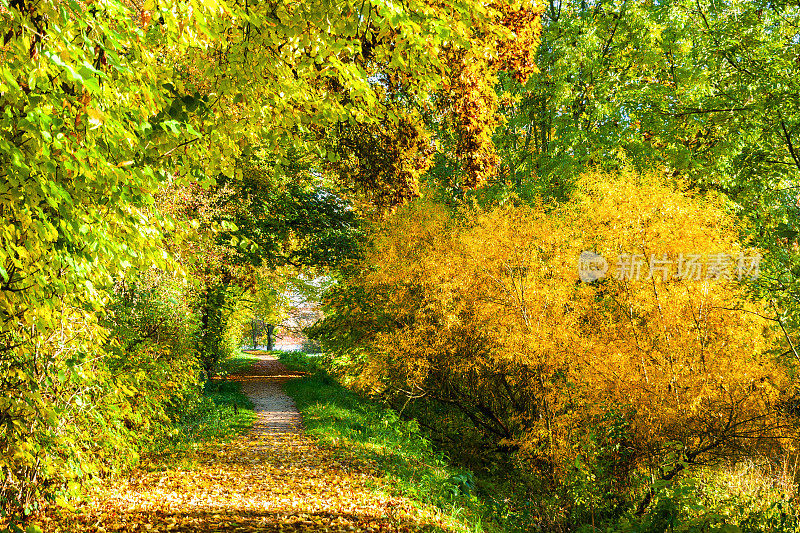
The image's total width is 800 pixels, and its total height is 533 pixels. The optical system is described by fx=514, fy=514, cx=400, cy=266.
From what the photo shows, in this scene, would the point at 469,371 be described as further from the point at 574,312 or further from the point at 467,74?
the point at 467,74

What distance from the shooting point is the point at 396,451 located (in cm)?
899

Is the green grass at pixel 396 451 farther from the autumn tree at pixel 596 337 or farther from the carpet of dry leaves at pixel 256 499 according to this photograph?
the autumn tree at pixel 596 337

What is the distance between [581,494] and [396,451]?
122 inches

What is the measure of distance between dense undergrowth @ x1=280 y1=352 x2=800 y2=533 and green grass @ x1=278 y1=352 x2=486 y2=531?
0.02 meters

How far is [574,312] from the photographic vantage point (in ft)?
29.9

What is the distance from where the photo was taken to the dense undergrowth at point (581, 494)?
6152 mm

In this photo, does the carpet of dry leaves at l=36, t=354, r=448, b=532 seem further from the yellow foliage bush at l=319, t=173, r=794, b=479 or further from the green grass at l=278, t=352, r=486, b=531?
the yellow foliage bush at l=319, t=173, r=794, b=479

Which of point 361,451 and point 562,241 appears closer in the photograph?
point 361,451

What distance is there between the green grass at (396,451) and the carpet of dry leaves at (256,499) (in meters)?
0.35

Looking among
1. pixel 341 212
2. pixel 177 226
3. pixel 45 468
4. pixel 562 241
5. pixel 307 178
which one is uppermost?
pixel 307 178

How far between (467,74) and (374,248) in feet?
22.8

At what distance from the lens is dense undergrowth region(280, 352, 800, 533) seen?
6152mm

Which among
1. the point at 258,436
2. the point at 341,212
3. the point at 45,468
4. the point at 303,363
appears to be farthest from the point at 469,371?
the point at 303,363

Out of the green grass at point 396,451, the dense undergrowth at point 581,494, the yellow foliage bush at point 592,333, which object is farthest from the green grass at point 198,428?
the yellow foliage bush at point 592,333
